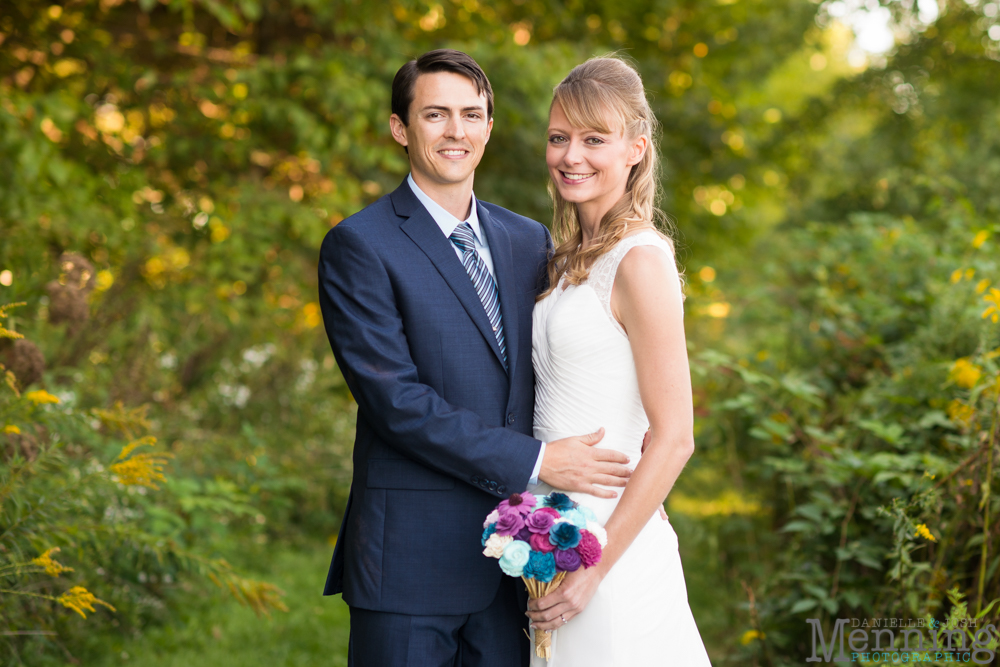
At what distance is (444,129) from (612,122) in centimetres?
51

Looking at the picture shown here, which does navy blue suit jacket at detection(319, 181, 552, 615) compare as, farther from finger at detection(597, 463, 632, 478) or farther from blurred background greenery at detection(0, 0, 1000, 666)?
blurred background greenery at detection(0, 0, 1000, 666)

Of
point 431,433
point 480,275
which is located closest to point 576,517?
point 431,433

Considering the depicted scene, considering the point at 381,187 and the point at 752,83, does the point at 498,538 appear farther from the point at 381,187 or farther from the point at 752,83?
the point at 752,83

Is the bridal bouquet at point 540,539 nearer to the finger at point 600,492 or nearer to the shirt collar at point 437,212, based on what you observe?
the finger at point 600,492

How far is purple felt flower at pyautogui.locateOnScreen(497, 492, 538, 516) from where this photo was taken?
1937 mm

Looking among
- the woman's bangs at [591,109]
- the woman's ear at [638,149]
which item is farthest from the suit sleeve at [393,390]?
the woman's ear at [638,149]

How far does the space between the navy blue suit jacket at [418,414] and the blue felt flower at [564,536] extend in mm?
231

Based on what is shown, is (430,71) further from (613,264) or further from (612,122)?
(613,264)

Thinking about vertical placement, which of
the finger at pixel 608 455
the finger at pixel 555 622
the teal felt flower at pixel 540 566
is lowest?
the finger at pixel 555 622

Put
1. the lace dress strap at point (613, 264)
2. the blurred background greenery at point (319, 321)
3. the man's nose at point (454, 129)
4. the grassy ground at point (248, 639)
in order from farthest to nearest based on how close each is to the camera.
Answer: the grassy ground at point (248, 639), the blurred background greenery at point (319, 321), the man's nose at point (454, 129), the lace dress strap at point (613, 264)

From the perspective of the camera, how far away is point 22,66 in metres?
5.46

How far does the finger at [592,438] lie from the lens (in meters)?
2.19

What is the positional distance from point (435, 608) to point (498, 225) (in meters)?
1.22

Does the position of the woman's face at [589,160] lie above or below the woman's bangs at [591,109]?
below
